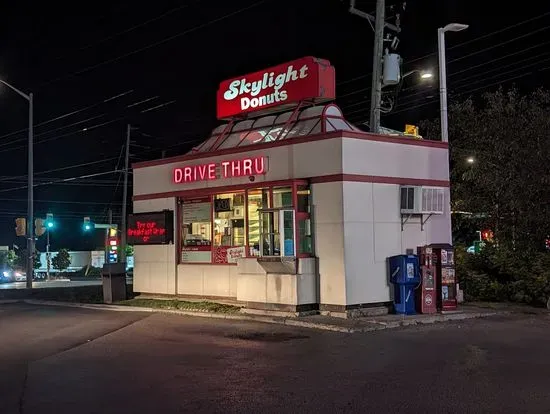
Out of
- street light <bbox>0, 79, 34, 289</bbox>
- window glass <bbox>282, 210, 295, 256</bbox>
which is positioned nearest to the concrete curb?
window glass <bbox>282, 210, 295, 256</bbox>

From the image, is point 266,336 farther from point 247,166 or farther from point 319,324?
point 247,166

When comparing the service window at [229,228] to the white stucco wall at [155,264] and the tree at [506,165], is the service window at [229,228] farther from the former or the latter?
the tree at [506,165]

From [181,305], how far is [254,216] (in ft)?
10.0

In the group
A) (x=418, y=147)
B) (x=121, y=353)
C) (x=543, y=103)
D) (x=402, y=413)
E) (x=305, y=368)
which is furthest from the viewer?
(x=543, y=103)

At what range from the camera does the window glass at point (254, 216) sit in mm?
17047

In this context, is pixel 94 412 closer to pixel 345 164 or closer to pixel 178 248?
pixel 345 164

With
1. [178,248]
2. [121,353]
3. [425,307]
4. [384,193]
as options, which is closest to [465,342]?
[425,307]

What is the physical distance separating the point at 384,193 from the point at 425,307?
2.83 metres

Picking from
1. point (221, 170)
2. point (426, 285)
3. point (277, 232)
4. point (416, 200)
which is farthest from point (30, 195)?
point (426, 285)

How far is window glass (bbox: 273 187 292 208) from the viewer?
16250mm

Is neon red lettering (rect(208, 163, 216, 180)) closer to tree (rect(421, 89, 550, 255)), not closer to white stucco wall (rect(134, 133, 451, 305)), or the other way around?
white stucco wall (rect(134, 133, 451, 305))

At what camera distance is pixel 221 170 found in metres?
17.5

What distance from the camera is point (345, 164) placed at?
14945 mm

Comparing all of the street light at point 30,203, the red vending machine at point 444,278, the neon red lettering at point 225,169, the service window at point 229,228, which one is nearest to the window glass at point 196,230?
the service window at point 229,228
